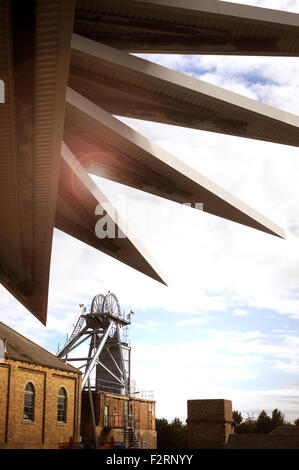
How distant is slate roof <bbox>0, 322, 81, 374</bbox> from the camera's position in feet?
85.2

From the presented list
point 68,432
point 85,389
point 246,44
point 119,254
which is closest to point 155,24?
point 246,44

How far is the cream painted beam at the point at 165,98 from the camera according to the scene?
10.8 m

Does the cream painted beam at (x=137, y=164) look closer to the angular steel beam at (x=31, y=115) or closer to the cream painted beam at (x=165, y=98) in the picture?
the cream painted beam at (x=165, y=98)

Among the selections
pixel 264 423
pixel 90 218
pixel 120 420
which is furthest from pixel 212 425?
pixel 264 423

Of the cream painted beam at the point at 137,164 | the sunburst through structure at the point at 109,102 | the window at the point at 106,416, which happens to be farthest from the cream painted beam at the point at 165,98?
the window at the point at 106,416

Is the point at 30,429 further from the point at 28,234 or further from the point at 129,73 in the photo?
the point at 129,73

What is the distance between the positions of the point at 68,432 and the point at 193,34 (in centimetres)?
2494

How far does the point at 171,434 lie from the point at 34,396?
28106 mm

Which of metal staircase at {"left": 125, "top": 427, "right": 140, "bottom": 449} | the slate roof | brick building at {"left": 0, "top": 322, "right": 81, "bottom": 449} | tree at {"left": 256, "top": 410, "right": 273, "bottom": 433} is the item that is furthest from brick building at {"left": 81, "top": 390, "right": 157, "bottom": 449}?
tree at {"left": 256, "top": 410, "right": 273, "bottom": 433}

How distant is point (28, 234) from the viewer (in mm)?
15297

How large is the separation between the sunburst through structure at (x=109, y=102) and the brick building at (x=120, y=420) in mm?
22074

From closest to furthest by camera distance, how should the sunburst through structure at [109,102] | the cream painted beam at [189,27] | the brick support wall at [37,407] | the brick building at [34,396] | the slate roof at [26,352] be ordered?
1. the sunburst through structure at [109,102]
2. the cream painted beam at [189,27]
3. the brick support wall at [37,407]
4. the brick building at [34,396]
5. the slate roof at [26,352]

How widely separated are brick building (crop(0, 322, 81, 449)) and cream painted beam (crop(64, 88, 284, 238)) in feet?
44.5

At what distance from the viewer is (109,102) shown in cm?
1298
